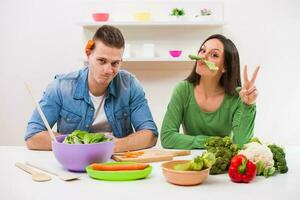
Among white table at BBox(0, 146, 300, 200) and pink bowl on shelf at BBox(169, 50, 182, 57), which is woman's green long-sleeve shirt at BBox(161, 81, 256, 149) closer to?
white table at BBox(0, 146, 300, 200)

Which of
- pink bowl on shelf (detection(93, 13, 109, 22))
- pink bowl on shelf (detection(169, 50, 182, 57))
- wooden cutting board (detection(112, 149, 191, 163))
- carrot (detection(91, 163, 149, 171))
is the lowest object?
wooden cutting board (detection(112, 149, 191, 163))

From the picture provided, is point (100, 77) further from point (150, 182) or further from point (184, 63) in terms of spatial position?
point (184, 63)

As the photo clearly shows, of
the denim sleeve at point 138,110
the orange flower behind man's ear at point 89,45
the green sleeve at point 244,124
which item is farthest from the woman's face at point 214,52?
the orange flower behind man's ear at point 89,45

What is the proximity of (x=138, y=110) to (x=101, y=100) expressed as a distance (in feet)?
0.70

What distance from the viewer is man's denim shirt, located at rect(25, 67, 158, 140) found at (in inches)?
87.5

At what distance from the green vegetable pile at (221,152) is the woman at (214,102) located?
0.66 m

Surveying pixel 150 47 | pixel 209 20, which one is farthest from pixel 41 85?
pixel 209 20

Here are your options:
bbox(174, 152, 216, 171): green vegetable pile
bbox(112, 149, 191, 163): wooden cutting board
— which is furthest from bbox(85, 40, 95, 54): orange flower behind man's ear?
bbox(174, 152, 216, 171): green vegetable pile

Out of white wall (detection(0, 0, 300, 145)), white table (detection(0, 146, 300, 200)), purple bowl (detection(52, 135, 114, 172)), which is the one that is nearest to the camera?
white table (detection(0, 146, 300, 200))

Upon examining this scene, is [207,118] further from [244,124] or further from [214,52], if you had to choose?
[214,52]

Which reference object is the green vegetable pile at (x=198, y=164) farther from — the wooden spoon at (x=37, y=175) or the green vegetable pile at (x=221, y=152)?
the wooden spoon at (x=37, y=175)

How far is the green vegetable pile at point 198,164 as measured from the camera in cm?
135

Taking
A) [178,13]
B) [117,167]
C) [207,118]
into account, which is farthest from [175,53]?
[117,167]

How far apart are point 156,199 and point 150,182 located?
7.2 inches
